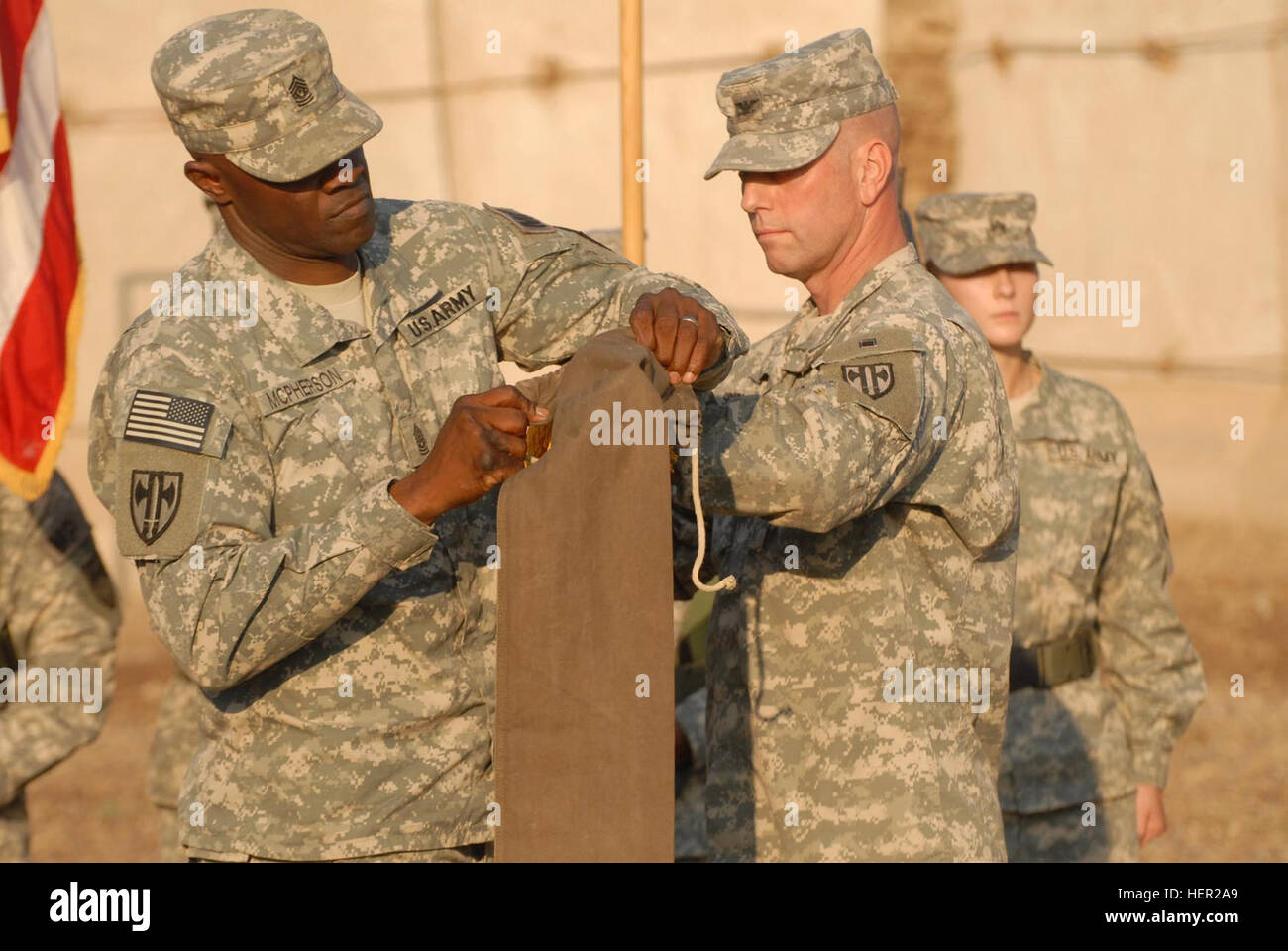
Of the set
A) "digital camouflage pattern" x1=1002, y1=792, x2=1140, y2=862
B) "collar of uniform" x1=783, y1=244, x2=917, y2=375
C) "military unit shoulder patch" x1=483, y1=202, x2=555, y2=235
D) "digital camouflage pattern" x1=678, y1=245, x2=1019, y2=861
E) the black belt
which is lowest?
"digital camouflage pattern" x1=1002, y1=792, x2=1140, y2=862

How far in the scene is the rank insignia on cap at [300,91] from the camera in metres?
3.35

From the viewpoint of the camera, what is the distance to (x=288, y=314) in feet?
11.3

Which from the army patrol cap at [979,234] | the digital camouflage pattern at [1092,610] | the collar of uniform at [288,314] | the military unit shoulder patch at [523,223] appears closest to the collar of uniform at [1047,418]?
the digital camouflage pattern at [1092,610]

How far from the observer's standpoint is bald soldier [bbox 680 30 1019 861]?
3.48 m

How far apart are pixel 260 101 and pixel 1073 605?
10.0 ft

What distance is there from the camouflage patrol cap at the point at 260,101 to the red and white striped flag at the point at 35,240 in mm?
2025

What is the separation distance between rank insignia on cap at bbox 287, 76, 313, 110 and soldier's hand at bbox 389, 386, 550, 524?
0.77 meters

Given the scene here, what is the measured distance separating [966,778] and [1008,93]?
373 inches

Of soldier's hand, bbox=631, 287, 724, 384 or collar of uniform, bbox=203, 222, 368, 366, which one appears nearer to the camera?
soldier's hand, bbox=631, 287, 724, 384

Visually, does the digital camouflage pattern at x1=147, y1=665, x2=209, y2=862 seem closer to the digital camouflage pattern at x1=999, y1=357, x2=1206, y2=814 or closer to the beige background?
the digital camouflage pattern at x1=999, y1=357, x2=1206, y2=814

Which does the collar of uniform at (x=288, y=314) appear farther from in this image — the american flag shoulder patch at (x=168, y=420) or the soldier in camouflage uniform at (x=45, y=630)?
the soldier in camouflage uniform at (x=45, y=630)

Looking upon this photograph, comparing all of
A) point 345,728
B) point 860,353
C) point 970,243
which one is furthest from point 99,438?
point 970,243

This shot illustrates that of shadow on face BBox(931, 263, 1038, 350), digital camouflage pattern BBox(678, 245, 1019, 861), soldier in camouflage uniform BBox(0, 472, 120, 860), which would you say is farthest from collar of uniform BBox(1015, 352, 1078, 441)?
soldier in camouflage uniform BBox(0, 472, 120, 860)

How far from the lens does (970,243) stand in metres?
5.62
